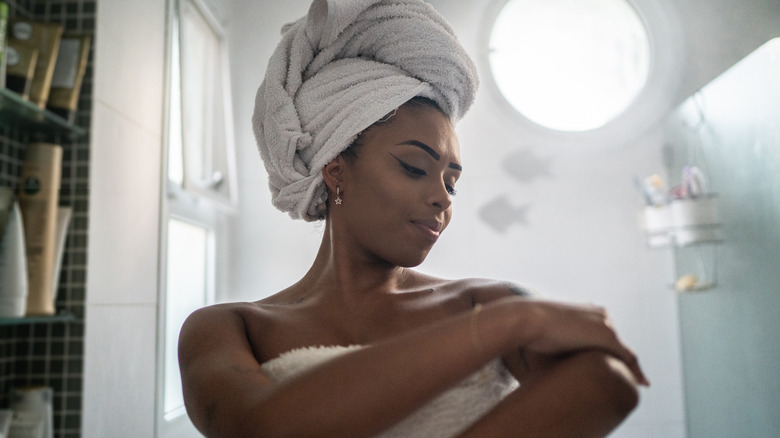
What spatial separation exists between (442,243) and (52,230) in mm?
560

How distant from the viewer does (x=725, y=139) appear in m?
0.91

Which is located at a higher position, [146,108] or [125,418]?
[146,108]

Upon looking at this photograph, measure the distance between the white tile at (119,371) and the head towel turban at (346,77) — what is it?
363 millimetres

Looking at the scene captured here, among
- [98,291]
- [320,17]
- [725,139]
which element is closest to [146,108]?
[98,291]

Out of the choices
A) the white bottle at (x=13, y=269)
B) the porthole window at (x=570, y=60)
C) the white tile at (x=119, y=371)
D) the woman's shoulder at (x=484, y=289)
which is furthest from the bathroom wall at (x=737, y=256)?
the white bottle at (x=13, y=269)

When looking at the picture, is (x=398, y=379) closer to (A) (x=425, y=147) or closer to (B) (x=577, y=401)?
(B) (x=577, y=401)

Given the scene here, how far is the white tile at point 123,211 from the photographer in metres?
0.76

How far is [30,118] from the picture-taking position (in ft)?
2.35

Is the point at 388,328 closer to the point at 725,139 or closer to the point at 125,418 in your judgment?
the point at 125,418

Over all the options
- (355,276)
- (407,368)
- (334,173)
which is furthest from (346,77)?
(407,368)

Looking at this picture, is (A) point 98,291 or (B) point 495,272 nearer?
(A) point 98,291

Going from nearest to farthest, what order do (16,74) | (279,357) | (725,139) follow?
A: (279,357) < (16,74) < (725,139)

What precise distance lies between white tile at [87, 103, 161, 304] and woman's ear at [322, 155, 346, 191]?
0.36m

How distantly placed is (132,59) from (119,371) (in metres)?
0.45
